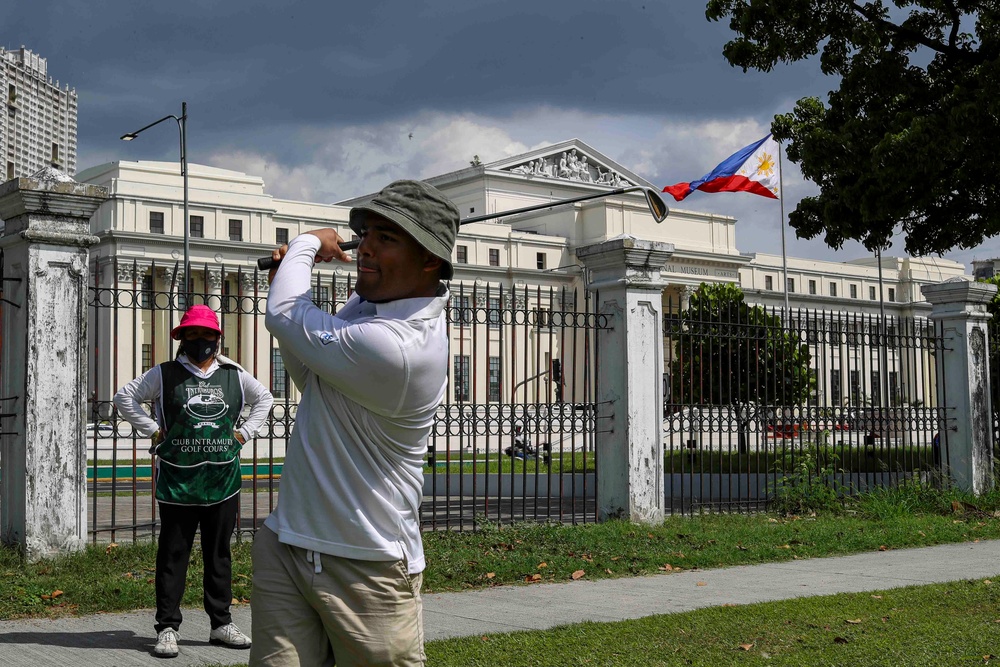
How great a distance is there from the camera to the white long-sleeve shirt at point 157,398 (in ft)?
20.4

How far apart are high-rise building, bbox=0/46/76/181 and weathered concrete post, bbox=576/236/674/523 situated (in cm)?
5468

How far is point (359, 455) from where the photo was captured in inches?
114

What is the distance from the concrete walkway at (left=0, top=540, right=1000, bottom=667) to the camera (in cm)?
595

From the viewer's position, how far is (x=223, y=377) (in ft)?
20.6

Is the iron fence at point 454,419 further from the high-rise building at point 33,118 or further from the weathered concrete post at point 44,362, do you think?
the high-rise building at point 33,118

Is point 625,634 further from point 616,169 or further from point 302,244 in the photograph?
point 616,169

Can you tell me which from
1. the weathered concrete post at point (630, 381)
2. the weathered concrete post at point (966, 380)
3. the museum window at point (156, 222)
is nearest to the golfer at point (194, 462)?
the weathered concrete post at point (630, 381)

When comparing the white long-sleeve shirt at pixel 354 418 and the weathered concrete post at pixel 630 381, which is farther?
the weathered concrete post at pixel 630 381

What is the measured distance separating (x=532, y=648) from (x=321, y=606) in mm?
3289

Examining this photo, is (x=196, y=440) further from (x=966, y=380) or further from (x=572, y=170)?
(x=572, y=170)

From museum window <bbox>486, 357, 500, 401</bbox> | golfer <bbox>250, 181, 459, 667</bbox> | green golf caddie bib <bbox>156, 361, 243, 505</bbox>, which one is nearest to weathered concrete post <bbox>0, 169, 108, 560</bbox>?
green golf caddie bib <bbox>156, 361, 243, 505</bbox>

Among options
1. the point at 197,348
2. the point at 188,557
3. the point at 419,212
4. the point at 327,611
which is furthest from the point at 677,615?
the point at 419,212

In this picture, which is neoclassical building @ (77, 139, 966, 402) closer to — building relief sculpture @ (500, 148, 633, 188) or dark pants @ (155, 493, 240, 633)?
building relief sculpture @ (500, 148, 633, 188)

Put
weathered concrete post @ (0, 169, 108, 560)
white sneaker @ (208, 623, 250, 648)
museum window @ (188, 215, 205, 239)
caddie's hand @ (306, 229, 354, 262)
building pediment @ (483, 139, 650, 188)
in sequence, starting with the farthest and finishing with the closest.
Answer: building pediment @ (483, 139, 650, 188) < museum window @ (188, 215, 205, 239) < weathered concrete post @ (0, 169, 108, 560) < white sneaker @ (208, 623, 250, 648) < caddie's hand @ (306, 229, 354, 262)
